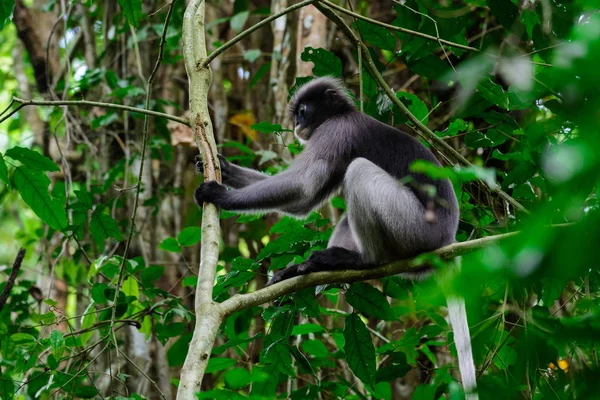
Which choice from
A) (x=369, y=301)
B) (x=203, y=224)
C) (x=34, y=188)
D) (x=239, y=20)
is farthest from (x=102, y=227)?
(x=239, y=20)

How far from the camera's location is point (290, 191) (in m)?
4.58

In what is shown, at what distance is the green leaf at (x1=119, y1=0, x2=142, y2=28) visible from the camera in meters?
4.32

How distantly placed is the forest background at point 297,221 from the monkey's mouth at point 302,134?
47 centimetres

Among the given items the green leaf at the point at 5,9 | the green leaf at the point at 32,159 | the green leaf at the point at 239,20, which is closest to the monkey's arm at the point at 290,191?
the green leaf at the point at 32,159

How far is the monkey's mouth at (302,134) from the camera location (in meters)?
5.42

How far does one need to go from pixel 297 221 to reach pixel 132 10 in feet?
5.85

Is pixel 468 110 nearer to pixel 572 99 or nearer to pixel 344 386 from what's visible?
pixel 344 386

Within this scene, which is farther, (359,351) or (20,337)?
(20,337)

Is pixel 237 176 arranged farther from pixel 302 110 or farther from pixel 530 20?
pixel 530 20

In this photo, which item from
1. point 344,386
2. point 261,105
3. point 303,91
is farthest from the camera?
point 261,105

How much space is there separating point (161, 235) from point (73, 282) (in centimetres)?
130

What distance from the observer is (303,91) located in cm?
557

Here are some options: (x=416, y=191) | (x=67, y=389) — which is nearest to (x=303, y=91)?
(x=416, y=191)

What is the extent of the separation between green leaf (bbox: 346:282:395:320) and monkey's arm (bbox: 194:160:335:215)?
82 cm
